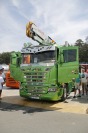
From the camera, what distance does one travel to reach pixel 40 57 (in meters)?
12.0

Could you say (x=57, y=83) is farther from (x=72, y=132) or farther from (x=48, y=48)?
(x=72, y=132)

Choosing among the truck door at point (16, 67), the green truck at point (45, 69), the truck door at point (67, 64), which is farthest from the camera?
the truck door at point (16, 67)

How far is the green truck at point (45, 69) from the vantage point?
11.3m

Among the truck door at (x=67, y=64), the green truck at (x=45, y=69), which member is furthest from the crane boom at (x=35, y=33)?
the truck door at (x=67, y=64)

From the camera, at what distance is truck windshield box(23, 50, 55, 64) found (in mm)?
11689

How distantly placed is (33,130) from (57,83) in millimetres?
4674

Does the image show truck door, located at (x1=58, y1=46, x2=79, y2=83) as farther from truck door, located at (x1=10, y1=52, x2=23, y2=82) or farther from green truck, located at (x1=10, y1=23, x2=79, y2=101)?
truck door, located at (x1=10, y1=52, x2=23, y2=82)

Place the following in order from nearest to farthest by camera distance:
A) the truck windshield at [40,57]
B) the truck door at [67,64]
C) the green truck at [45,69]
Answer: the green truck at [45,69] < the truck door at [67,64] < the truck windshield at [40,57]

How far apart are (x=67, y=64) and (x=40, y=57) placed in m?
1.35

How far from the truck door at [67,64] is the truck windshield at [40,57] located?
0.41 meters

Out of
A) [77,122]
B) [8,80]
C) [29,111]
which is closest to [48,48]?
[29,111]

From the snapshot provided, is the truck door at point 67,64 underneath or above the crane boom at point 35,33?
underneath

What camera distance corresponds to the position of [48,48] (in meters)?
11.9

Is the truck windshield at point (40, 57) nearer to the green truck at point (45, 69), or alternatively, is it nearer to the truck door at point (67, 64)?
the green truck at point (45, 69)
